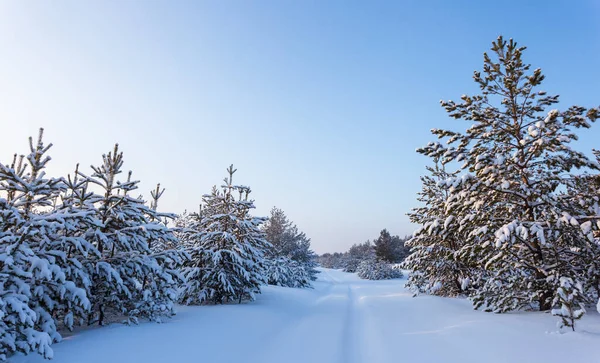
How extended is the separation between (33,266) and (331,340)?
653 cm

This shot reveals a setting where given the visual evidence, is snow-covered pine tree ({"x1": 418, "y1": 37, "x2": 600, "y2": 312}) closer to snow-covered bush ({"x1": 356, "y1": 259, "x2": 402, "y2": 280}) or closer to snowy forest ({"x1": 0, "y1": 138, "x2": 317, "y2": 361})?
snowy forest ({"x1": 0, "y1": 138, "x2": 317, "y2": 361})

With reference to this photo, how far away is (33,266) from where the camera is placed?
16.7 ft

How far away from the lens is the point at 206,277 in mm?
11148

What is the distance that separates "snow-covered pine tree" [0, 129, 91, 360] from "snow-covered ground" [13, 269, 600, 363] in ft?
1.77

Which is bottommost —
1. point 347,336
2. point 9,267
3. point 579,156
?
point 347,336

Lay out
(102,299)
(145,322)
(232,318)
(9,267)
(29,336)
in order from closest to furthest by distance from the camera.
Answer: (29,336) < (9,267) < (102,299) < (145,322) < (232,318)

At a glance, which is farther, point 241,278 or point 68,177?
point 241,278

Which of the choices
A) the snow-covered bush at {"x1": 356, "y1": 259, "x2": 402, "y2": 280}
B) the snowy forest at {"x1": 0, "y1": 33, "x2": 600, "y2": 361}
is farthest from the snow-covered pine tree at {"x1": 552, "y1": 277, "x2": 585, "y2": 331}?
the snow-covered bush at {"x1": 356, "y1": 259, "x2": 402, "y2": 280}

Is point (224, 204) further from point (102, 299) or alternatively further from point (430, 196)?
point (430, 196)

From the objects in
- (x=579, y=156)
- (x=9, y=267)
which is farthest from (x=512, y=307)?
(x=9, y=267)

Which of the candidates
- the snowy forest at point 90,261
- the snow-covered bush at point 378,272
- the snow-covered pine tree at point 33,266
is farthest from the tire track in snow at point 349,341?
the snow-covered bush at point 378,272

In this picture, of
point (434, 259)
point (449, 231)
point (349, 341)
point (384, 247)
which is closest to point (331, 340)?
point (349, 341)

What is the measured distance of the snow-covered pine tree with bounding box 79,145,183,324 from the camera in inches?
275

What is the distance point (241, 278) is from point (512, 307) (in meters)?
8.45
